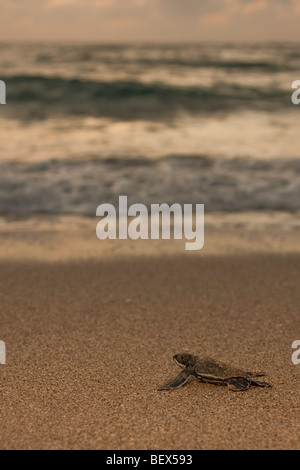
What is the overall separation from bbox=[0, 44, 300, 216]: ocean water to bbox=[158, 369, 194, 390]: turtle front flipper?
3.39 meters

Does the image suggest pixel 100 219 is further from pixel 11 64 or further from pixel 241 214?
pixel 11 64

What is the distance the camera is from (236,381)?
2.33m

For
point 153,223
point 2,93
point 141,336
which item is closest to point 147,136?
point 153,223

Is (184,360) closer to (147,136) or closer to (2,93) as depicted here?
(147,136)

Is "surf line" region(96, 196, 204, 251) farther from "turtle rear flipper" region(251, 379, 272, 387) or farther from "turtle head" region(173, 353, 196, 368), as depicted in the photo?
"turtle rear flipper" region(251, 379, 272, 387)

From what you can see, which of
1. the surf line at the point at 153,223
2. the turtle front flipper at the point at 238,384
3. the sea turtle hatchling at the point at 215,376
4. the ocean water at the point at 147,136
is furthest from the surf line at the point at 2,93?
the turtle front flipper at the point at 238,384

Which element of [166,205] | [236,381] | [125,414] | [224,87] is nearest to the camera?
[125,414]

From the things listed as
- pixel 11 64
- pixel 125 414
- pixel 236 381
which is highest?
pixel 11 64

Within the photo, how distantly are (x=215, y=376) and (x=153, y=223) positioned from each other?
2989mm

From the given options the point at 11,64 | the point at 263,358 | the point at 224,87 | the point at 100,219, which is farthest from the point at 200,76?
the point at 263,358

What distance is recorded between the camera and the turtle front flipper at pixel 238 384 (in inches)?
90.1

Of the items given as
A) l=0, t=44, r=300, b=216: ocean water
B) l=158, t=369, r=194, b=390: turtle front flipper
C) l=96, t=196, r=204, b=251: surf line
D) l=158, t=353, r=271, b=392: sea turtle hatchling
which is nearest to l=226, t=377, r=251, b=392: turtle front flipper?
l=158, t=353, r=271, b=392: sea turtle hatchling

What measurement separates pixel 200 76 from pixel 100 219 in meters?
13.7

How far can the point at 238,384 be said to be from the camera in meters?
2.31
